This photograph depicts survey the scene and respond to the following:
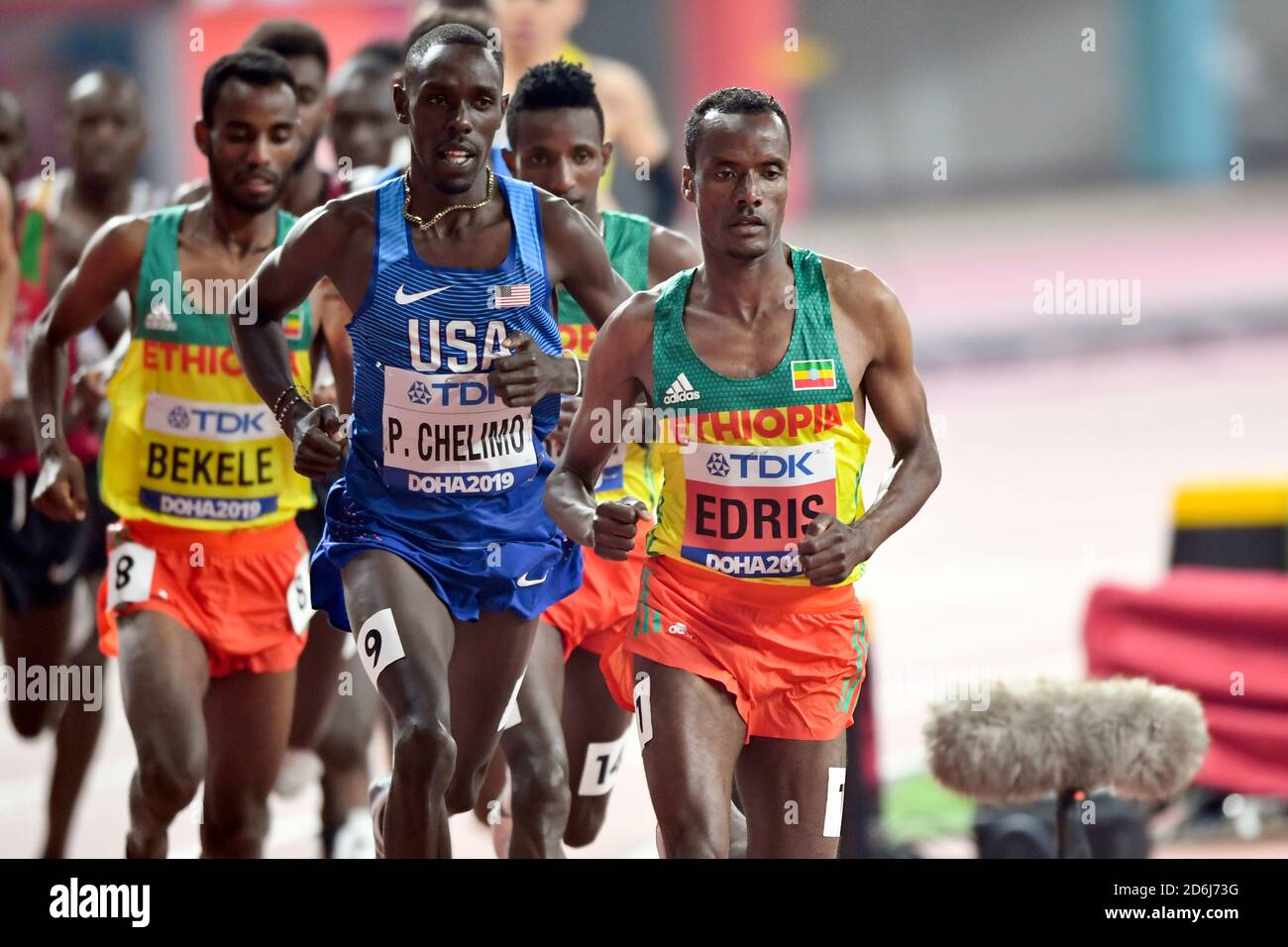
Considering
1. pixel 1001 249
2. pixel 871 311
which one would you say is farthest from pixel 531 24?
pixel 1001 249

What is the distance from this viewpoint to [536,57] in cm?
881

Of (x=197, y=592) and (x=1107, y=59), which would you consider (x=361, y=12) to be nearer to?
(x=1107, y=59)

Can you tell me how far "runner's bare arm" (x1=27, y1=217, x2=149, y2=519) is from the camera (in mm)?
6113

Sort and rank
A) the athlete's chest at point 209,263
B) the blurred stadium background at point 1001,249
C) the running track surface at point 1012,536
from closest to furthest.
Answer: the athlete's chest at point 209,263, the running track surface at point 1012,536, the blurred stadium background at point 1001,249

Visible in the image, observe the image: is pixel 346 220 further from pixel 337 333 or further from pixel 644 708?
pixel 644 708

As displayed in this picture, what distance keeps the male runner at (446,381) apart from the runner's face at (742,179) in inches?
22.9

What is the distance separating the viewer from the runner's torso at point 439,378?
5.30 m

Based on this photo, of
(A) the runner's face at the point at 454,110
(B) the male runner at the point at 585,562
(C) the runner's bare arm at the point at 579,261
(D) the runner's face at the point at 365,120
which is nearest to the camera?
(A) the runner's face at the point at 454,110

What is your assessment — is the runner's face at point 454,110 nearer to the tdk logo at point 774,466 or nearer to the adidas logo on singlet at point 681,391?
the adidas logo on singlet at point 681,391

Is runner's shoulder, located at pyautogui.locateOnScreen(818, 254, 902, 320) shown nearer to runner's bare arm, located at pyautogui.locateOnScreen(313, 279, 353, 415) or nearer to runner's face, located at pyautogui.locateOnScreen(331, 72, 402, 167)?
runner's bare arm, located at pyautogui.locateOnScreen(313, 279, 353, 415)

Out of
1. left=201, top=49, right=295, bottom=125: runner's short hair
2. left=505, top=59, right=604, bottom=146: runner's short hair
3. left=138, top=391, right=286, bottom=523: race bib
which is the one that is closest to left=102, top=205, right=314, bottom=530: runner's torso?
left=138, top=391, right=286, bottom=523: race bib

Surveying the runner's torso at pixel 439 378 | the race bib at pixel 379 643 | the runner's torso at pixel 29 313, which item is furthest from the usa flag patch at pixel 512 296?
the runner's torso at pixel 29 313

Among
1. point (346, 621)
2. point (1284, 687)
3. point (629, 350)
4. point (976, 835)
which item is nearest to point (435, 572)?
point (346, 621)

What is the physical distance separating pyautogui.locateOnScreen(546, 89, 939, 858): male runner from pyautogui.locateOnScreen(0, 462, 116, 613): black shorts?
3580mm
